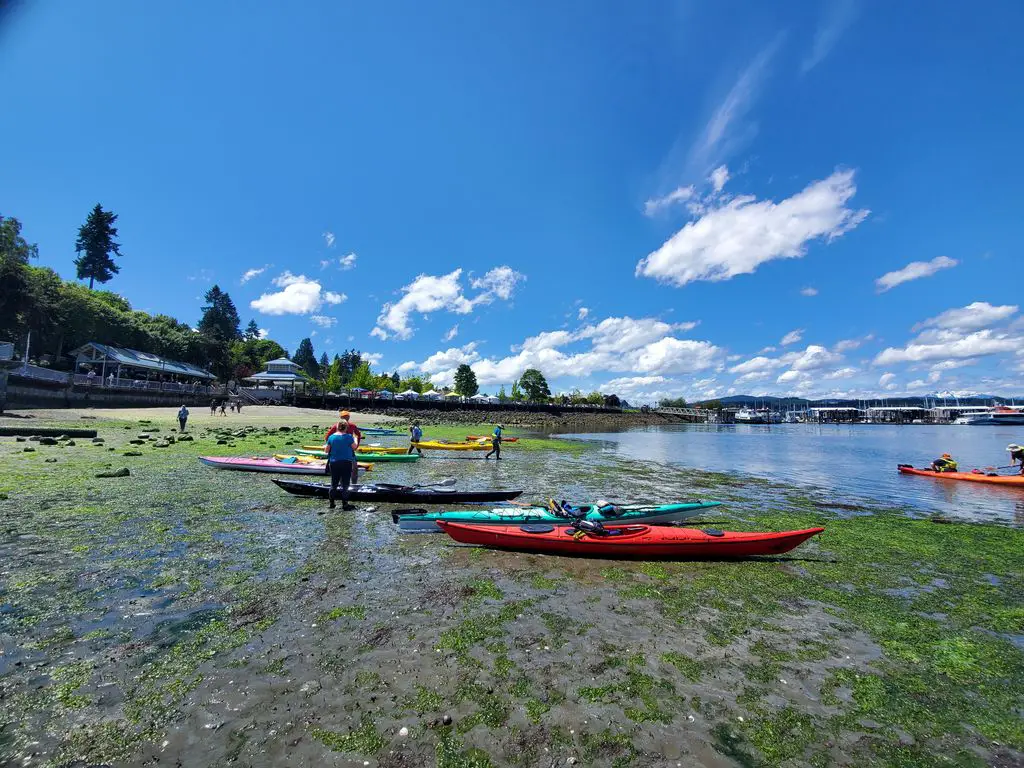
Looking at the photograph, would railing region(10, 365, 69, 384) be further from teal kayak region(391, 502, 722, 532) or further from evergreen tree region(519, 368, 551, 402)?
evergreen tree region(519, 368, 551, 402)

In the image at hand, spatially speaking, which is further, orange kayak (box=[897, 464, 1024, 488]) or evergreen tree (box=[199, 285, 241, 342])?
evergreen tree (box=[199, 285, 241, 342])

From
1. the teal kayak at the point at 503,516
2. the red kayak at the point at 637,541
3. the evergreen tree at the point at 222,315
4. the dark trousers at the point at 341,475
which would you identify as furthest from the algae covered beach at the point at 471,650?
the evergreen tree at the point at 222,315

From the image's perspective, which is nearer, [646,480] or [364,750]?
[364,750]

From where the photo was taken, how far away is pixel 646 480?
19969 mm

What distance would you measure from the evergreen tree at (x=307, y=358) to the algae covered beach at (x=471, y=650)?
441 feet

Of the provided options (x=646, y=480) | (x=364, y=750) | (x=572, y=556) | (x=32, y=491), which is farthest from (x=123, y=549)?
(x=646, y=480)

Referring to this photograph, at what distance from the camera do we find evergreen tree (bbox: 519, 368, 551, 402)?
121 meters

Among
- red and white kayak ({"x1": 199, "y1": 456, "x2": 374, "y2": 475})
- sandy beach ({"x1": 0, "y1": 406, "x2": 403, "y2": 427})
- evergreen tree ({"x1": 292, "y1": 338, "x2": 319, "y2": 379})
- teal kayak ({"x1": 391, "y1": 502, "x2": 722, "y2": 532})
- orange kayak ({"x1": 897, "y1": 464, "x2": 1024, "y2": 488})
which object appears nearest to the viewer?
teal kayak ({"x1": 391, "y1": 502, "x2": 722, "y2": 532})

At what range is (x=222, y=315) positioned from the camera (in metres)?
104

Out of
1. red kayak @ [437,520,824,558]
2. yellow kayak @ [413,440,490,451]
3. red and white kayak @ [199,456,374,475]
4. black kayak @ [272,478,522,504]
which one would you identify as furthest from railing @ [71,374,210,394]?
red kayak @ [437,520,824,558]

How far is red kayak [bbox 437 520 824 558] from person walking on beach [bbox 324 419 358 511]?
3897 mm

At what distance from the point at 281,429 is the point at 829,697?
4095 centimetres

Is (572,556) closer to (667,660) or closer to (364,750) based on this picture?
(667,660)

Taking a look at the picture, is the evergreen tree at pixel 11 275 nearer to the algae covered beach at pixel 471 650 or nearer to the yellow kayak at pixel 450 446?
the yellow kayak at pixel 450 446
